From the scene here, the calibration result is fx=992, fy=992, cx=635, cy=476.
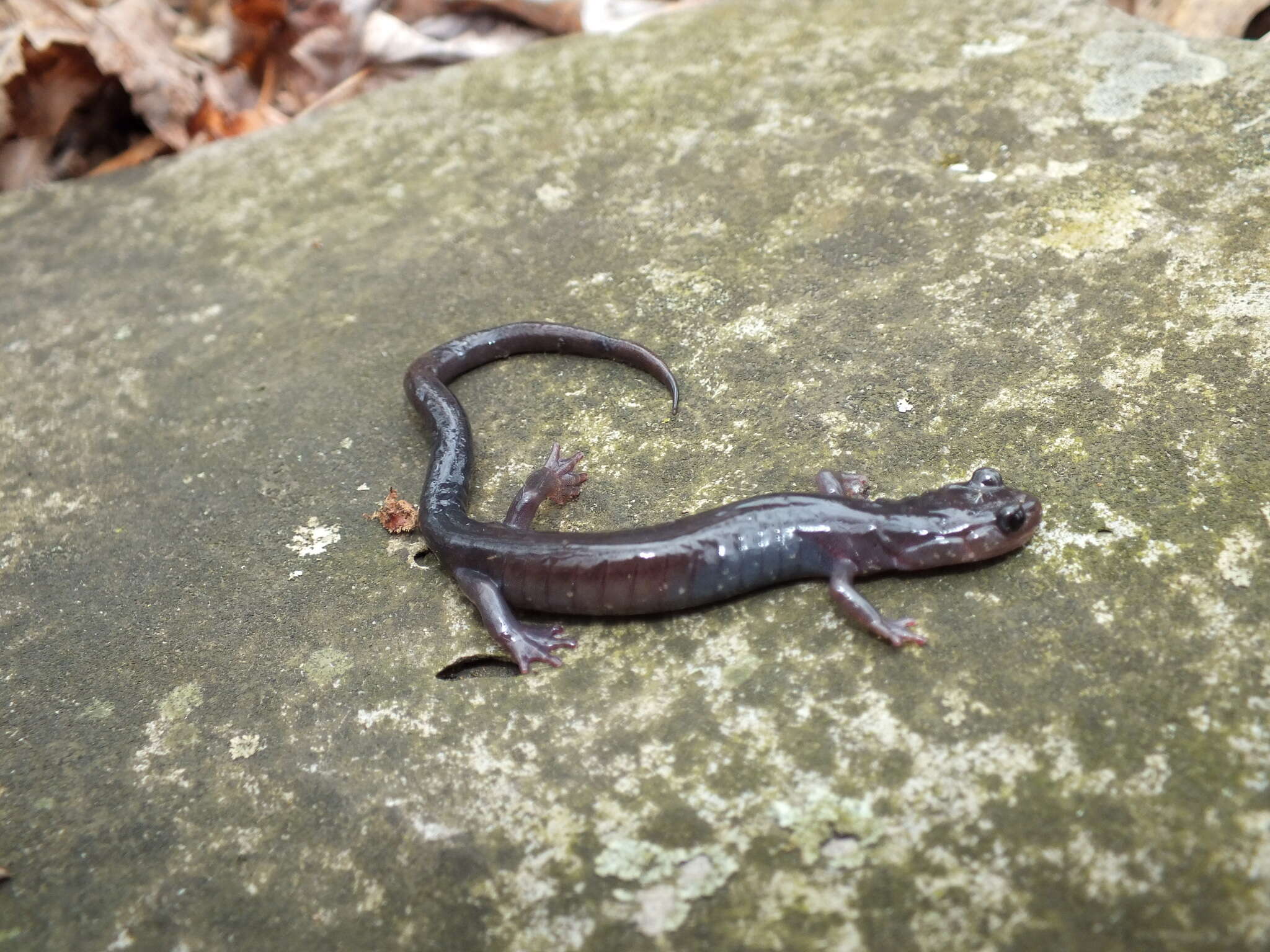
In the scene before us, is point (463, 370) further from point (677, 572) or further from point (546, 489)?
point (677, 572)

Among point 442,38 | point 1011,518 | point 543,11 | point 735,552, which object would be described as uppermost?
point 543,11

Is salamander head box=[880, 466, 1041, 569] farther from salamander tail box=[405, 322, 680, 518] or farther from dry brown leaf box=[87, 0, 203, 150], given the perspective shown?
dry brown leaf box=[87, 0, 203, 150]

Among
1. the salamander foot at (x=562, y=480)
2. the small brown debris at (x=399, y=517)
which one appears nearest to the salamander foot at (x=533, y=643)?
the salamander foot at (x=562, y=480)

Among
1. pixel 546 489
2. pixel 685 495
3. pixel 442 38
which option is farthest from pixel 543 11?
pixel 685 495

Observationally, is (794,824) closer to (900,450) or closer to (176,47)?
(900,450)

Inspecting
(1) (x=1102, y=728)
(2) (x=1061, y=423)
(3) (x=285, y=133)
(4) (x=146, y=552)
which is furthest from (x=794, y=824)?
(3) (x=285, y=133)

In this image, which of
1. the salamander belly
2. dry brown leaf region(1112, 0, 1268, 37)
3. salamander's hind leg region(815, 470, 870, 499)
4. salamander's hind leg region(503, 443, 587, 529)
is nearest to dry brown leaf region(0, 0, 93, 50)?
salamander's hind leg region(503, 443, 587, 529)
